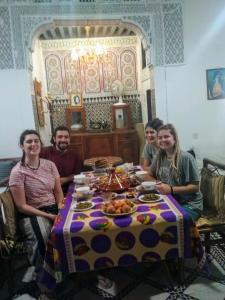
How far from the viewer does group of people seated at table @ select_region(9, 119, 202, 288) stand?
194cm

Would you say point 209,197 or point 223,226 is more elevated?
point 209,197

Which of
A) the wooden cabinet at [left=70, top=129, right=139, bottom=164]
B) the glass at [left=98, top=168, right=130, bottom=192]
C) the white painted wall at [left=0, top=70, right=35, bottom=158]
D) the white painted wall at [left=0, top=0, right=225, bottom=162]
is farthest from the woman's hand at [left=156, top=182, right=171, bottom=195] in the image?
the wooden cabinet at [left=70, top=129, right=139, bottom=164]

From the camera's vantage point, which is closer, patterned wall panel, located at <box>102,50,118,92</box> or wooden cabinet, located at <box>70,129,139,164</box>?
wooden cabinet, located at <box>70,129,139,164</box>

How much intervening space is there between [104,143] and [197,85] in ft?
7.28

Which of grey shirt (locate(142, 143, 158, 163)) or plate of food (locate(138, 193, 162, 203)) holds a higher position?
grey shirt (locate(142, 143, 158, 163))

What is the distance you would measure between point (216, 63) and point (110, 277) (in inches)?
125

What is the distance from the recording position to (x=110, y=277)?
206 centimetres

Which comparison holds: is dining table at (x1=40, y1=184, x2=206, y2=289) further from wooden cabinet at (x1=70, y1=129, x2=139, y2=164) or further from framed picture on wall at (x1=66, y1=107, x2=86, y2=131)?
framed picture on wall at (x1=66, y1=107, x2=86, y2=131)

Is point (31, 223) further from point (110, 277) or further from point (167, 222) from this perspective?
point (167, 222)

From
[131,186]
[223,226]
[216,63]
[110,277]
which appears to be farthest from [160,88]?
[110,277]

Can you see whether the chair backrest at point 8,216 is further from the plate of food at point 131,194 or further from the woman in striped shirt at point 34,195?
the plate of food at point 131,194

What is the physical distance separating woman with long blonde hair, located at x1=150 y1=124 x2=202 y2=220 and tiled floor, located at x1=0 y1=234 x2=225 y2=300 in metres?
0.46

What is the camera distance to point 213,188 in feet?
7.04

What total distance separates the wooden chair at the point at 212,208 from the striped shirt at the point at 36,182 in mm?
1182
